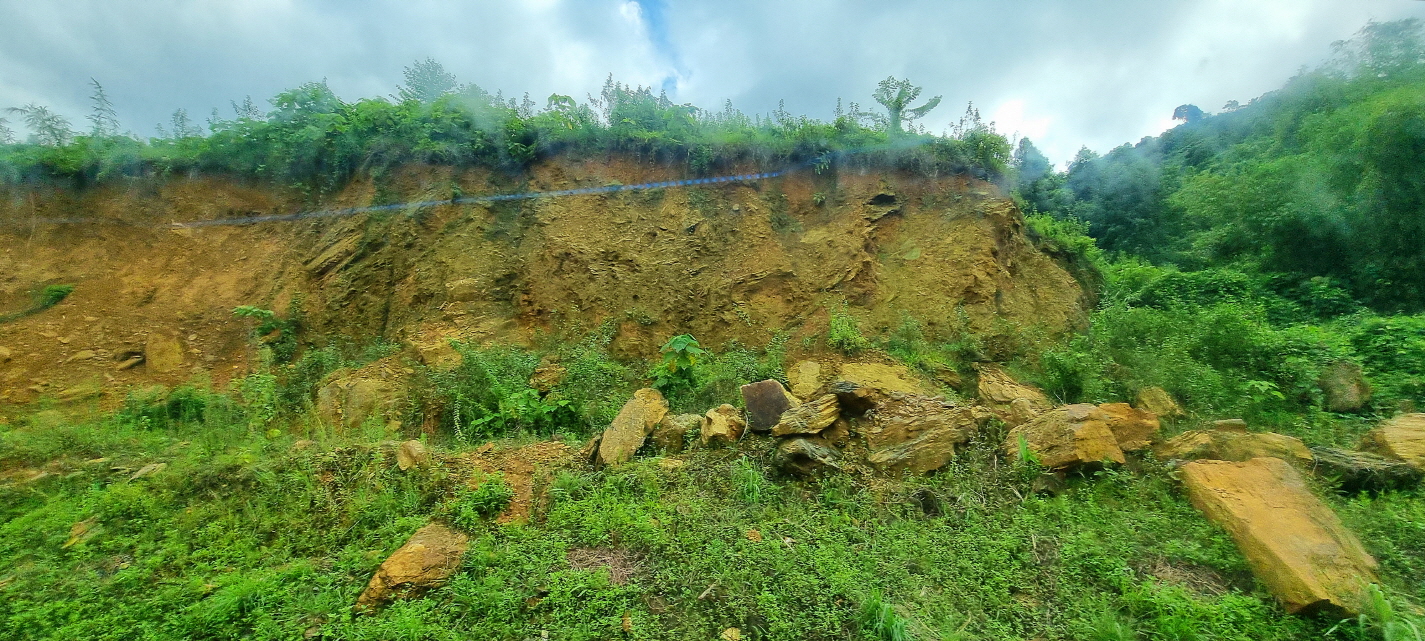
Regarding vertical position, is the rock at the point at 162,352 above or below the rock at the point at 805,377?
above

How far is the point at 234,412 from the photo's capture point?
6.31m

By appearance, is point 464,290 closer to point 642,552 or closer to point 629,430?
point 629,430

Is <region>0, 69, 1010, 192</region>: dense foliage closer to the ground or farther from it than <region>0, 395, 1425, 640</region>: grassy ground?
farther from it

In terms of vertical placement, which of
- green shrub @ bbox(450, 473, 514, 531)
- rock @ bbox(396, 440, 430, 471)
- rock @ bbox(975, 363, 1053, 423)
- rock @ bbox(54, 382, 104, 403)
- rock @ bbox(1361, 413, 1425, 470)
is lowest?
rock @ bbox(1361, 413, 1425, 470)

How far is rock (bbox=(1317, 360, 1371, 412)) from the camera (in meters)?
6.15

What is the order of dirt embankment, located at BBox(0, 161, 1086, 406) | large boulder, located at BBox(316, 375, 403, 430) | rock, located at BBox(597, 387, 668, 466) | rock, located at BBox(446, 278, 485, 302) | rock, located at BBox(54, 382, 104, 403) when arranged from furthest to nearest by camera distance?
rock, located at BBox(446, 278, 485, 302) → dirt embankment, located at BBox(0, 161, 1086, 406) → rock, located at BBox(54, 382, 104, 403) → large boulder, located at BBox(316, 375, 403, 430) → rock, located at BBox(597, 387, 668, 466)

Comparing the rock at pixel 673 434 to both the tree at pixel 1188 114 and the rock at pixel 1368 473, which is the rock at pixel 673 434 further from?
the tree at pixel 1188 114

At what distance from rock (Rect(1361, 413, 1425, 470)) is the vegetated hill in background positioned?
755cm

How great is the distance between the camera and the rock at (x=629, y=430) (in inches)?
207

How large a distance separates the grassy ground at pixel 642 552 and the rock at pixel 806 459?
137mm

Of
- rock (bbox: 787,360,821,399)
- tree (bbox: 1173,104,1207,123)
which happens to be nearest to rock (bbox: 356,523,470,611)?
rock (bbox: 787,360,821,399)

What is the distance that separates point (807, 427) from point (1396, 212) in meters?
13.1

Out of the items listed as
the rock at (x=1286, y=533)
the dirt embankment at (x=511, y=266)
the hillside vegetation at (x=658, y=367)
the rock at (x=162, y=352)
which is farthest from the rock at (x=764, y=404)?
the rock at (x=162, y=352)

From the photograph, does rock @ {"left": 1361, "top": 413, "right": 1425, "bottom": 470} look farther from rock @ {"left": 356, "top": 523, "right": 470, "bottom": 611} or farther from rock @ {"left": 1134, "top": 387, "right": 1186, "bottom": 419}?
rock @ {"left": 356, "top": 523, "right": 470, "bottom": 611}
